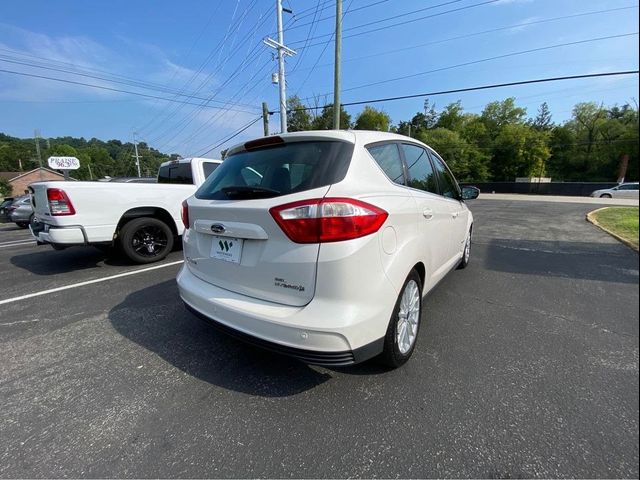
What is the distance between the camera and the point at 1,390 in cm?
233

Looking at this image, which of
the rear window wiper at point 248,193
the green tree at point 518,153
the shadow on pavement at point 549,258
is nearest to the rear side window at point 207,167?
the rear window wiper at point 248,193

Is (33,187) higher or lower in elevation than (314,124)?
lower

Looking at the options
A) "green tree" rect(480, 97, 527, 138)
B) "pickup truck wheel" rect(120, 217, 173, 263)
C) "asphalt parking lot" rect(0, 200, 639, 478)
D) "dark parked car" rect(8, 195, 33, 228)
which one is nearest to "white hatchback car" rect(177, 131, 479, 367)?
"asphalt parking lot" rect(0, 200, 639, 478)

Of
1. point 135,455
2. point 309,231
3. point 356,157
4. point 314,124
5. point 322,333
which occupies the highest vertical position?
point 314,124

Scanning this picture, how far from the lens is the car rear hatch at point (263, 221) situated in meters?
1.98

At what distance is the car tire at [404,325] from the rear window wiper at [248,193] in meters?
1.10

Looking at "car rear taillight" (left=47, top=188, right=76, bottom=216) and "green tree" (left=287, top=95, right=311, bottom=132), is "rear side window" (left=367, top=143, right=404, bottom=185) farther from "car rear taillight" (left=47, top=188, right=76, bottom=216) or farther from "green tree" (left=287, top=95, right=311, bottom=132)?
"green tree" (left=287, top=95, right=311, bottom=132)

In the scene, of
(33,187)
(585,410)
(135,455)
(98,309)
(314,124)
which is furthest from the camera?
(314,124)

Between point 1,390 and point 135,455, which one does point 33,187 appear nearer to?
point 1,390

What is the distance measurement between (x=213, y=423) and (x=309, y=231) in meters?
1.33

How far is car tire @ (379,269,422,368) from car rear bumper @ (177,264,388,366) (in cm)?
17

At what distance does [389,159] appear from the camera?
102 inches

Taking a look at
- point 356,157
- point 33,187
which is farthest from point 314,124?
point 356,157

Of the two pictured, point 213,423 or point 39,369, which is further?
point 39,369
